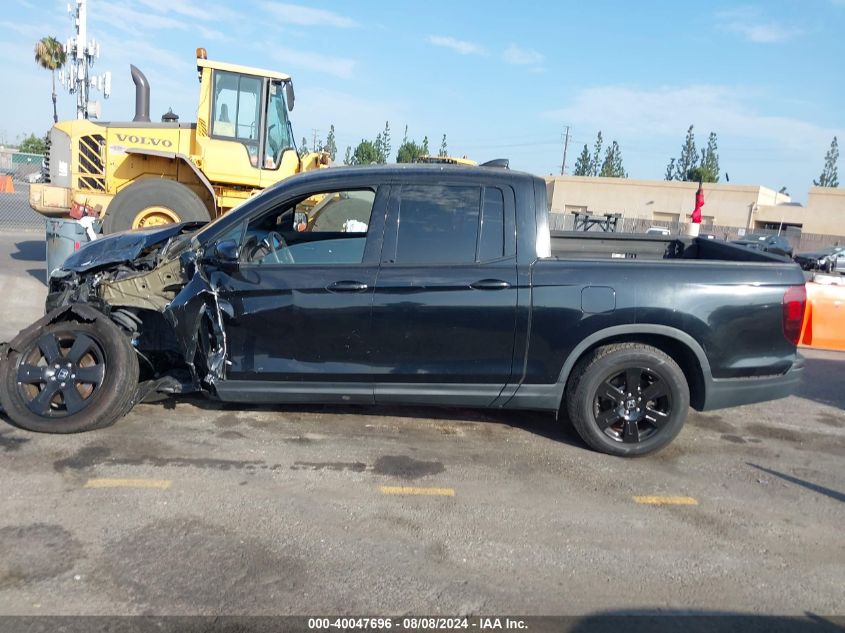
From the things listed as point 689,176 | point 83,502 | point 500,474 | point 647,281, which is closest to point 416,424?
point 500,474

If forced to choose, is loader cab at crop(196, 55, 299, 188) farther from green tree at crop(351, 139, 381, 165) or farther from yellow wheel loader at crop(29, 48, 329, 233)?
green tree at crop(351, 139, 381, 165)

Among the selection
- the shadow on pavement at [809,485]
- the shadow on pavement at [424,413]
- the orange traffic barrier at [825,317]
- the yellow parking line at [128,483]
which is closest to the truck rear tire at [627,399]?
the shadow on pavement at [424,413]

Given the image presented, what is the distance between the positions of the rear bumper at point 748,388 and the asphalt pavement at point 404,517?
460 mm

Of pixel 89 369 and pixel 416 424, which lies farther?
pixel 416 424

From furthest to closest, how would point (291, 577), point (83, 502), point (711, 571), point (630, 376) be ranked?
point (630, 376)
point (83, 502)
point (711, 571)
point (291, 577)

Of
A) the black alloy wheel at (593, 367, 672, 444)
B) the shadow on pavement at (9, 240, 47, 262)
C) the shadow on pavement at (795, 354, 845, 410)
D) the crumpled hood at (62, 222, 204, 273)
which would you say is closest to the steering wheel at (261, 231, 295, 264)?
the crumpled hood at (62, 222, 204, 273)

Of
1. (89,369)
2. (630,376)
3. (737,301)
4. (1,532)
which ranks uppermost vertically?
(737,301)

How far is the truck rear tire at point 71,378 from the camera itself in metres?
4.56

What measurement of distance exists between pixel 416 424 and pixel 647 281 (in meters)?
2.00

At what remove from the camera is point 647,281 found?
445 centimetres

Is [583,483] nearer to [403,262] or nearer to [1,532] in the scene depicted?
[403,262]

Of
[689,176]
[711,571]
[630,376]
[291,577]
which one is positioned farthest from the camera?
[689,176]

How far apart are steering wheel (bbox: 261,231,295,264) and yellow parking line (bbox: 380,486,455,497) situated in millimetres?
1679

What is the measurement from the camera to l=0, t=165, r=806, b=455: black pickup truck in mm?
4445
